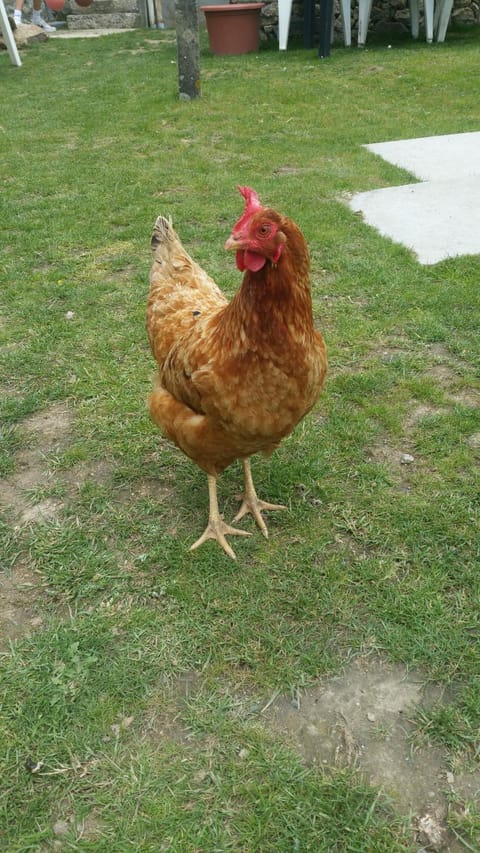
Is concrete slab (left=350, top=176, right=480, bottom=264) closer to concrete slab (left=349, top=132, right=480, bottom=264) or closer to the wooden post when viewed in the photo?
concrete slab (left=349, top=132, right=480, bottom=264)

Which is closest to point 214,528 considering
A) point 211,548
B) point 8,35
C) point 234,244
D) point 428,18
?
point 211,548

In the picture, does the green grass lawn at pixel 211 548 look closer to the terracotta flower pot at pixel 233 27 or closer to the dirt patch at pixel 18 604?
the dirt patch at pixel 18 604

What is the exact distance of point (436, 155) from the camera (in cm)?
713

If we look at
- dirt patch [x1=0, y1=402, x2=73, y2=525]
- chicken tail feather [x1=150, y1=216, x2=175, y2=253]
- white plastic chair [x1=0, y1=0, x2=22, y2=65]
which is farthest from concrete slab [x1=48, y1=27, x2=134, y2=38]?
dirt patch [x1=0, y1=402, x2=73, y2=525]

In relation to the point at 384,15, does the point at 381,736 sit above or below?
above

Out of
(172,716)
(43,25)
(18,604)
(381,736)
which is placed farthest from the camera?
(43,25)

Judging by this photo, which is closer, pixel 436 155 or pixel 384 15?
pixel 436 155

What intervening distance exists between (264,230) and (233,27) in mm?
13600

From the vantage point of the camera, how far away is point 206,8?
12617 millimetres

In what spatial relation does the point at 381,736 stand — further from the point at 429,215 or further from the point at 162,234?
the point at 429,215

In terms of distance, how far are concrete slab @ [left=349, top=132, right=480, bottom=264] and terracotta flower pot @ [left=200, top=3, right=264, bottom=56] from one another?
755 cm

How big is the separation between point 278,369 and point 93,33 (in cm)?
2005

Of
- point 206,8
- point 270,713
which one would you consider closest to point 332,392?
point 270,713

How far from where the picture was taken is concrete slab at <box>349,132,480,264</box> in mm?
5430
